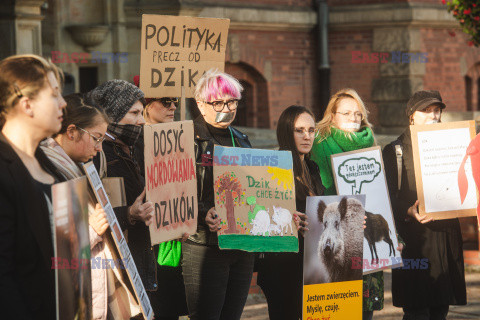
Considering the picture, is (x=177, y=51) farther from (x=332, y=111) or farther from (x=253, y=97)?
(x=253, y=97)

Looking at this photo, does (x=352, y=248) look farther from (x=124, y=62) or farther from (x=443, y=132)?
(x=124, y=62)

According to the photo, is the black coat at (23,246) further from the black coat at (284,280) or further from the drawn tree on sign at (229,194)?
the black coat at (284,280)

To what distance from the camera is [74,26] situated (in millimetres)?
11383

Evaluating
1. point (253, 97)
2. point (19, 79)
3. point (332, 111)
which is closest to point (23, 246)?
point (19, 79)

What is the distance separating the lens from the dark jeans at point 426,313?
574 centimetres

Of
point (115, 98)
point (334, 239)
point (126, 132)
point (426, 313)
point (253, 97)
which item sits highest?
point (253, 97)

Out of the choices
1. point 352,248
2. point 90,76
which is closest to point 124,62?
point 90,76

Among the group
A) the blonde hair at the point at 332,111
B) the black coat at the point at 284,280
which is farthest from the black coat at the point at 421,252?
the black coat at the point at 284,280

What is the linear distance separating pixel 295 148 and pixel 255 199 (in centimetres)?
53

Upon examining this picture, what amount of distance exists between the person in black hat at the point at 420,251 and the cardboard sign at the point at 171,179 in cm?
159

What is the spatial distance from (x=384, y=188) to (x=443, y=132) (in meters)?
0.55

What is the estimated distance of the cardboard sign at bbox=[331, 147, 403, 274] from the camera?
17.8 feet

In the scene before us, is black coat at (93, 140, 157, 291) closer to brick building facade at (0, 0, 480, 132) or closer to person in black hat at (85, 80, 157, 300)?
person in black hat at (85, 80, 157, 300)

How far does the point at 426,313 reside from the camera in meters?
5.75
